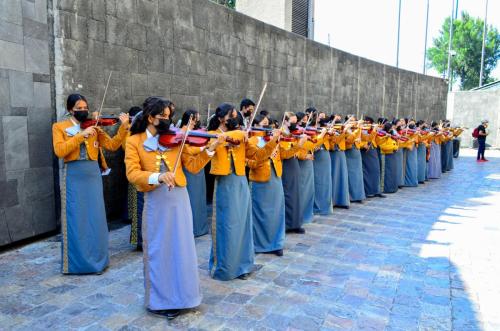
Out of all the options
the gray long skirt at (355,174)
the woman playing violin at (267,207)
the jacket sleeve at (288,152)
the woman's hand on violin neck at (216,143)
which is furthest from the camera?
the gray long skirt at (355,174)

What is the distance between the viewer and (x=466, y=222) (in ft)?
24.1

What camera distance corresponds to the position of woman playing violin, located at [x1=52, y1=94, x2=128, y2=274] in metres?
4.50

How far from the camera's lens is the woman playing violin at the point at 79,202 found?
14.8 feet

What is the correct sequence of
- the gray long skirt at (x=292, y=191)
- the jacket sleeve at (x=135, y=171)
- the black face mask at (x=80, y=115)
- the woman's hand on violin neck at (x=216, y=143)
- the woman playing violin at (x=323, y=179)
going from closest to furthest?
the jacket sleeve at (x=135, y=171), the woman's hand on violin neck at (x=216, y=143), the black face mask at (x=80, y=115), the gray long skirt at (x=292, y=191), the woman playing violin at (x=323, y=179)

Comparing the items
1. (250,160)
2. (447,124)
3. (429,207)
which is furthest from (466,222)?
(447,124)

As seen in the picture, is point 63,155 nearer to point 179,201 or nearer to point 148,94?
point 179,201

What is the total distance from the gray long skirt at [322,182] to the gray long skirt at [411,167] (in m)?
4.27

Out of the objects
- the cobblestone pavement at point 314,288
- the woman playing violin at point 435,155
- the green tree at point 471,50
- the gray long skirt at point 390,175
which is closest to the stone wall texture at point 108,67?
the cobblestone pavement at point 314,288

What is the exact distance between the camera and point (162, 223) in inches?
138

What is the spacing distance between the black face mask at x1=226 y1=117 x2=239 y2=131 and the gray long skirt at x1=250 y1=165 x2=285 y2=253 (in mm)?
947

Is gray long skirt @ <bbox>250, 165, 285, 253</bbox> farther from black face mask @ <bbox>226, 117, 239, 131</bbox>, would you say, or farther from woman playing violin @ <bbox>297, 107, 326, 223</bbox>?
woman playing violin @ <bbox>297, 107, 326, 223</bbox>

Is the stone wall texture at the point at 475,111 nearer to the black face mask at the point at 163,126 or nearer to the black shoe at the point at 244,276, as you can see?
the black shoe at the point at 244,276

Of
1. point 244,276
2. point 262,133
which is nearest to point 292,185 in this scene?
point 262,133

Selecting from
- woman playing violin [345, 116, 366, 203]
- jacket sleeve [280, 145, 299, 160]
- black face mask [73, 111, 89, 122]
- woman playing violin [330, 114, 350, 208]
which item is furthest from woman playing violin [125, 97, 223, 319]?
woman playing violin [345, 116, 366, 203]
